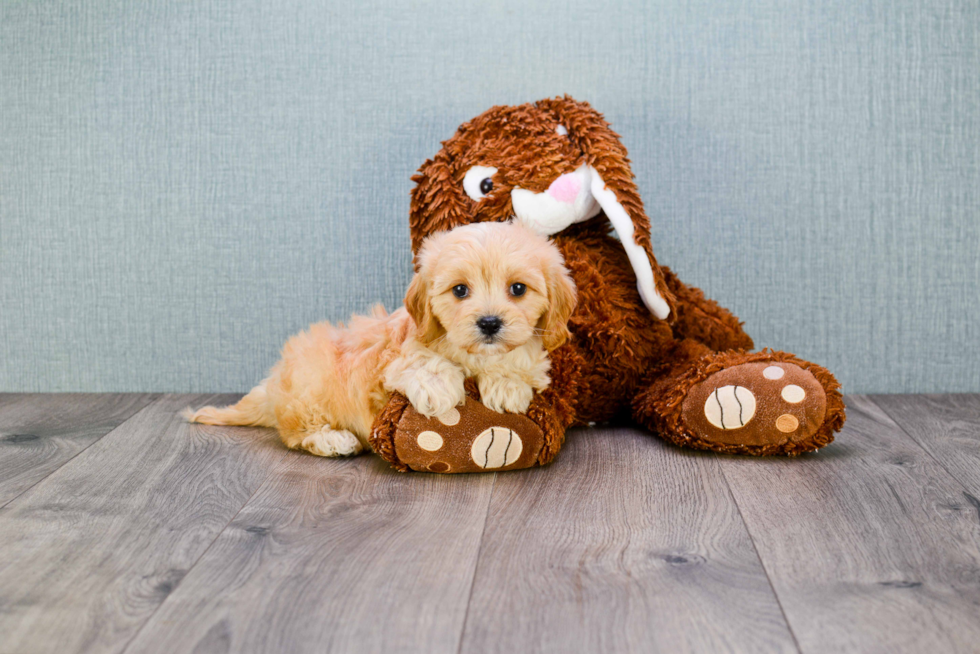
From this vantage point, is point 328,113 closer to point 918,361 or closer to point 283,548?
point 283,548

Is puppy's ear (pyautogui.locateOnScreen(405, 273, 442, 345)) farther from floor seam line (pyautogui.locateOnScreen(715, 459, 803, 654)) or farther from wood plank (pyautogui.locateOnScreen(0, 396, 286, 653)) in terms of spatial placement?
floor seam line (pyautogui.locateOnScreen(715, 459, 803, 654))

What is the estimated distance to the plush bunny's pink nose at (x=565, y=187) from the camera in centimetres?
159

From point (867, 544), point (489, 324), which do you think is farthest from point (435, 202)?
point (867, 544)

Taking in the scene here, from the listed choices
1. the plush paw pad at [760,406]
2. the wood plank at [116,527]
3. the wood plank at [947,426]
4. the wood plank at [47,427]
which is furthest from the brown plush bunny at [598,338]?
the wood plank at [47,427]

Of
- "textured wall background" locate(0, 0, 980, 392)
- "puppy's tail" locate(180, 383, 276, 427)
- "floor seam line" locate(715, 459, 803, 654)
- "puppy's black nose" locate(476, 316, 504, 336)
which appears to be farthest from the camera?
"textured wall background" locate(0, 0, 980, 392)

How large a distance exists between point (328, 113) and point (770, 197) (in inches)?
43.6

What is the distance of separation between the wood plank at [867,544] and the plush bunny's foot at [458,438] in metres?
0.36

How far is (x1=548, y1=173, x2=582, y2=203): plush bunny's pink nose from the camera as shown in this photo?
159 cm

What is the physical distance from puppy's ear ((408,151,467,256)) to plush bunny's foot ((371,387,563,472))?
386mm

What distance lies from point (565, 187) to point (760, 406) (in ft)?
1.81

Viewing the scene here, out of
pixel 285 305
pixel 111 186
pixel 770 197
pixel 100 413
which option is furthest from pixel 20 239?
pixel 770 197

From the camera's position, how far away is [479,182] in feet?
5.32

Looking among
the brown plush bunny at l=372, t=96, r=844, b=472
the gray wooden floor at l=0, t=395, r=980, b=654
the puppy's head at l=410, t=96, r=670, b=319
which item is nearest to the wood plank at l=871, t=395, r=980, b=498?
the gray wooden floor at l=0, t=395, r=980, b=654

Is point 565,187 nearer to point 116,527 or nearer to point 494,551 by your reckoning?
point 494,551
